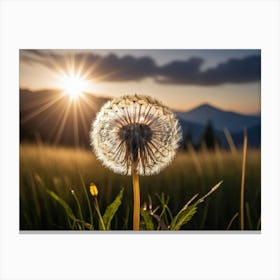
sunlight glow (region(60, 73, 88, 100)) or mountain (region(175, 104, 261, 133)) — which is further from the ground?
sunlight glow (region(60, 73, 88, 100))

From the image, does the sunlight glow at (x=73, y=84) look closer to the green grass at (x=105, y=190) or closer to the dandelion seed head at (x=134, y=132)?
the dandelion seed head at (x=134, y=132)

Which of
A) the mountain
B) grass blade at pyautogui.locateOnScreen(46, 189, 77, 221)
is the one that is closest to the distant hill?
the mountain

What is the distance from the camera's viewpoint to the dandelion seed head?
10.2 ft

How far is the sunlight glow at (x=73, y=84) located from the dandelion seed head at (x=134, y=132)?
176mm

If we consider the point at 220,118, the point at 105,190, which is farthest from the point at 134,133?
the point at 220,118

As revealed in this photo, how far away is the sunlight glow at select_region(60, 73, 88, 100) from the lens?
3123 millimetres

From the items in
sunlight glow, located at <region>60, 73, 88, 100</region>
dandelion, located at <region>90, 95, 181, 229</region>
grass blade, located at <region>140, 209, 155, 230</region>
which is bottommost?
grass blade, located at <region>140, 209, 155, 230</region>

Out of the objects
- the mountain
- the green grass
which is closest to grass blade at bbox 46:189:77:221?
the green grass

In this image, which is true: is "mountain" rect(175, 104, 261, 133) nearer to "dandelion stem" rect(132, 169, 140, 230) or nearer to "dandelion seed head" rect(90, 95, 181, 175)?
"dandelion seed head" rect(90, 95, 181, 175)
